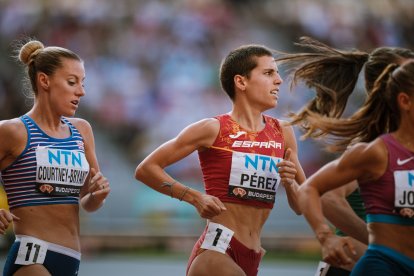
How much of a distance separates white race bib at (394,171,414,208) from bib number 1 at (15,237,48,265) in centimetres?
196

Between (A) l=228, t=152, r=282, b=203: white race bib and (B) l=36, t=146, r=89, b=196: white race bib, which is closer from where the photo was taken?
(B) l=36, t=146, r=89, b=196: white race bib

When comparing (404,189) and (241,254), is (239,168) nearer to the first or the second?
(241,254)

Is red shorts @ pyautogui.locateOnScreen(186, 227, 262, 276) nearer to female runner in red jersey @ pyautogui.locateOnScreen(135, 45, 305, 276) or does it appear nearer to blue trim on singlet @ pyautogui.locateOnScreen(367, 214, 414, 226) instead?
female runner in red jersey @ pyautogui.locateOnScreen(135, 45, 305, 276)

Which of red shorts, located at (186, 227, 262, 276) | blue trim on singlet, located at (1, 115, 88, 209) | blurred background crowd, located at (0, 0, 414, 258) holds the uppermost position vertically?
blurred background crowd, located at (0, 0, 414, 258)

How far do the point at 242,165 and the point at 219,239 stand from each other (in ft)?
1.52

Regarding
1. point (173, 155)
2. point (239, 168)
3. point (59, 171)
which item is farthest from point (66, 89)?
point (239, 168)

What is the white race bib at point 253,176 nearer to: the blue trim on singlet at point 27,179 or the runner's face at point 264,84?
the runner's face at point 264,84

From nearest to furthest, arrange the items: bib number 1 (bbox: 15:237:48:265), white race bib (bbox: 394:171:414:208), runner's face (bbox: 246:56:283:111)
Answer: white race bib (bbox: 394:171:414:208) → bib number 1 (bbox: 15:237:48:265) → runner's face (bbox: 246:56:283:111)

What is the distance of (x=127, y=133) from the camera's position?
557 inches

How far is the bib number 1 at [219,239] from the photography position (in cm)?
504

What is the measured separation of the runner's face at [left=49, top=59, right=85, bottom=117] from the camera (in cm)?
518

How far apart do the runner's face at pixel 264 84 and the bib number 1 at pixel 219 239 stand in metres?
0.84

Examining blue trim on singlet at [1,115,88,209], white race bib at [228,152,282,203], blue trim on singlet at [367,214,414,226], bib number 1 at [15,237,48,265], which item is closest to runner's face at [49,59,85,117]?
blue trim on singlet at [1,115,88,209]

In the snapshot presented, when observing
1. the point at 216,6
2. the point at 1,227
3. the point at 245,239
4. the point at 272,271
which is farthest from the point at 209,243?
the point at 216,6
